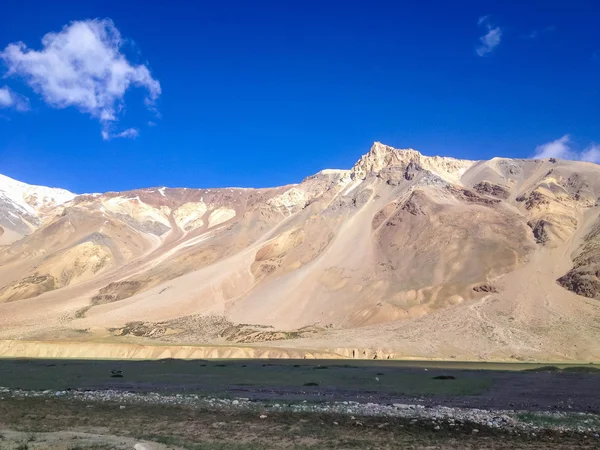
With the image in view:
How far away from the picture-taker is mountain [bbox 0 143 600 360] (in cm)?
8288

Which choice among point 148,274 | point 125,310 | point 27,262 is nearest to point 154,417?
point 125,310

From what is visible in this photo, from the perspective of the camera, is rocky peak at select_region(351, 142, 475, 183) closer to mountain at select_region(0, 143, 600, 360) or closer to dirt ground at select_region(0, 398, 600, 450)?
mountain at select_region(0, 143, 600, 360)

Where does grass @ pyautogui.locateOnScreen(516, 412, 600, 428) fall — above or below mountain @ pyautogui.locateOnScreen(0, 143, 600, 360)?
below

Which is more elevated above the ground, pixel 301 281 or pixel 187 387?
pixel 301 281

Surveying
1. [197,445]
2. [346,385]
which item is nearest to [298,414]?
[197,445]

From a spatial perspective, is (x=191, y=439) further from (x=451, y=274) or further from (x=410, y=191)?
(x=410, y=191)

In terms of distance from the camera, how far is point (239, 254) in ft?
490

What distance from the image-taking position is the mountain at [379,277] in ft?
272

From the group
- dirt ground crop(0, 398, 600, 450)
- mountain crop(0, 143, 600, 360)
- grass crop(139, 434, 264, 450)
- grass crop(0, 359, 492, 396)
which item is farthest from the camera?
mountain crop(0, 143, 600, 360)

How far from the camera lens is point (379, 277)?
366ft

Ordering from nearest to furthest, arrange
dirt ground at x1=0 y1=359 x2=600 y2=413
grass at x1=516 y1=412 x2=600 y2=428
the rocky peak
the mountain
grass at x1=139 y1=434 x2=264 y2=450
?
grass at x1=139 y1=434 x2=264 y2=450 < grass at x1=516 y1=412 x2=600 y2=428 < dirt ground at x1=0 y1=359 x2=600 y2=413 < the mountain < the rocky peak

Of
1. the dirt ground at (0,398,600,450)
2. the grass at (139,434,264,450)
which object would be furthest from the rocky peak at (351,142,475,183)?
the grass at (139,434,264,450)

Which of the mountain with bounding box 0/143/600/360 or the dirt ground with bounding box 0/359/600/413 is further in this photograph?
the mountain with bounding box 0/143/600/360

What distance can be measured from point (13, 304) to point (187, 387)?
122 meters
